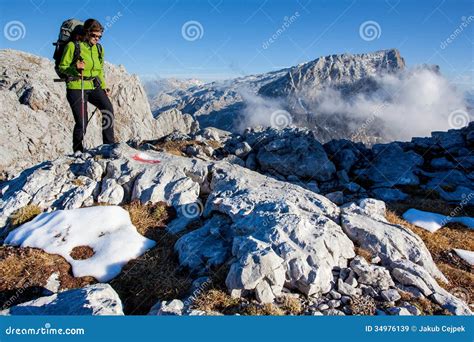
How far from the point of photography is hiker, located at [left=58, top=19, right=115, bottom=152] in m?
12.1

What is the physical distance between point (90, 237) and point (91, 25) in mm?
7758

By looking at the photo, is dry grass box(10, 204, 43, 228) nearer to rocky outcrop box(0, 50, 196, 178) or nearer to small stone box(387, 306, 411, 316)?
small stone box(387, 306, 411, 316)

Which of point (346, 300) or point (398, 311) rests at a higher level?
point (346, 300)

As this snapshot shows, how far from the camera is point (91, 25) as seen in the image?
1195 cm

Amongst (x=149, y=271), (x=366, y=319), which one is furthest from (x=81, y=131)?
(x=366, y=319)

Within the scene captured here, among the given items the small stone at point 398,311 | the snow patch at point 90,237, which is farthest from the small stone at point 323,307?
the snow patch at point 90,237

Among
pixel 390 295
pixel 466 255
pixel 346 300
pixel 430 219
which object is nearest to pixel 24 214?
pixel 346 300

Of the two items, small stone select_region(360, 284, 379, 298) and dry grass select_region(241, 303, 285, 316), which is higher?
small stone select_region(360, 284, 379, 298)

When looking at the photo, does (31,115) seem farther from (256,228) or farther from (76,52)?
(256,228)

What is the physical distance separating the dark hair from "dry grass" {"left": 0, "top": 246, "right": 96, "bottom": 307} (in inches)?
315

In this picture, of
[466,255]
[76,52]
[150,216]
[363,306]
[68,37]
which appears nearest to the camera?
[363,306]

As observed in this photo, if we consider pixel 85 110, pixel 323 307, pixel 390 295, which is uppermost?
pixel 85 110

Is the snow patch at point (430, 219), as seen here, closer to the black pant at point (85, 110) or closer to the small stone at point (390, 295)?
the small stone at point (390, 295)

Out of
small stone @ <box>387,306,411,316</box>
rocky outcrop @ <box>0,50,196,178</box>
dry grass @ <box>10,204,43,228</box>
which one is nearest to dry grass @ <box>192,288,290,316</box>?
small stone @ <box>387,306,411,316</box>
